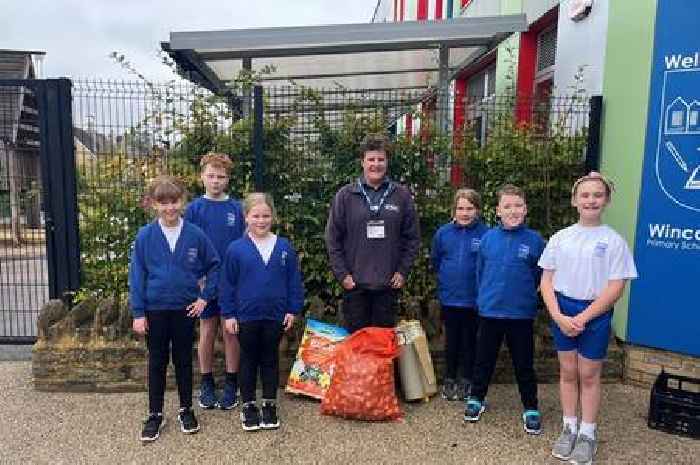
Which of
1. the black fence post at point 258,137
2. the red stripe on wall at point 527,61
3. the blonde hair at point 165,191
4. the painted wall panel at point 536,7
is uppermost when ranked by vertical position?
the painted wall panel at point 536,7

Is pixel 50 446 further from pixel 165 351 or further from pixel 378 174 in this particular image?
pixel 378 174

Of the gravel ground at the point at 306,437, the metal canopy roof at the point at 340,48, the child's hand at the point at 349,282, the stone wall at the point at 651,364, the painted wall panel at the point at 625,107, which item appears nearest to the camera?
the gravel ground at the point at 306,437

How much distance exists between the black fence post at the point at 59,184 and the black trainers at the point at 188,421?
194cm

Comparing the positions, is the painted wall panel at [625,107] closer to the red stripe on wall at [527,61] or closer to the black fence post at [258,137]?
the red stripe on wall at [527,61]

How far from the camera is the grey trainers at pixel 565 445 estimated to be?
345 centimetres

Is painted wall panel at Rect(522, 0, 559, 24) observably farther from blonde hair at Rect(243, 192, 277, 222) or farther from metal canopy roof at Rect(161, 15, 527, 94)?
blonde hair at Rect(243, 192, 277, 222)

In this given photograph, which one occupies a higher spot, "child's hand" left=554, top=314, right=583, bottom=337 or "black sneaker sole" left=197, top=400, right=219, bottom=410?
"child's hand" left=554, top=314, right=583, bottom=337

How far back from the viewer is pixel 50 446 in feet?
11.6

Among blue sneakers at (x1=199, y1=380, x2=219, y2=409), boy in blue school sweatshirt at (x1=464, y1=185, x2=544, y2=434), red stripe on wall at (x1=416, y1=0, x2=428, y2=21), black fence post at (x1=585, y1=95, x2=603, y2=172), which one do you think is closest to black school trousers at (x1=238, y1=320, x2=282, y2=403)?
blue sneakers at (x1=199, y1=380, x2=219, y2=409)

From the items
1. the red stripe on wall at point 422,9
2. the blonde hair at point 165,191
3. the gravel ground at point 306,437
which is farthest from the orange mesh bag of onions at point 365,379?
the red stripe on wall at point 422,9

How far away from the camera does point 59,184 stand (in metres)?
4.94

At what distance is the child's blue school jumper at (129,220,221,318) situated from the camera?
358 cm

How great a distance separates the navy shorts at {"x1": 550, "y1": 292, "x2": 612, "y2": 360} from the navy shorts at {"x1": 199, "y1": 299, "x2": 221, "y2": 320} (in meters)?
2.19

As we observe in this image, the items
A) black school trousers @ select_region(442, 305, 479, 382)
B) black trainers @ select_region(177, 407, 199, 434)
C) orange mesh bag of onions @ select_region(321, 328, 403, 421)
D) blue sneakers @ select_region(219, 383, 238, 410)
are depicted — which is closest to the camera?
black trainers @ select_region(177, 407, 199, 434)
